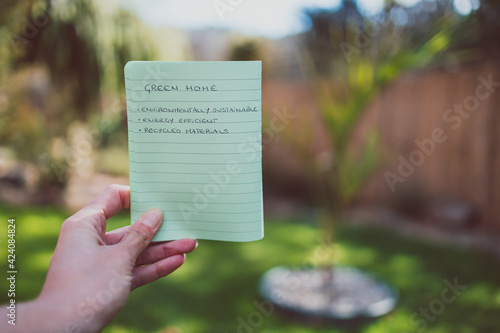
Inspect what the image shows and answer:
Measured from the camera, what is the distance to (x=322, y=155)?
Answer: 6.07 meters

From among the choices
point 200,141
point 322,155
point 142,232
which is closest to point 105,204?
point 142,232

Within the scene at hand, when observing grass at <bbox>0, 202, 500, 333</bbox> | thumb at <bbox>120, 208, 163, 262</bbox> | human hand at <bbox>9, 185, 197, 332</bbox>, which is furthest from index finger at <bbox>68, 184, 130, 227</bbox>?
grass at <bbox>0, 202, 500, 333</bbox>

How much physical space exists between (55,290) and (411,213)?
4824 millimetres

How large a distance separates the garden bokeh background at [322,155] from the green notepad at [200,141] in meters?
1.53

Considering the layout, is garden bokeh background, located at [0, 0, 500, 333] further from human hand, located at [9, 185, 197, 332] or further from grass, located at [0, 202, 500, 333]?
human hand, located at [9, 185, 197, 332]

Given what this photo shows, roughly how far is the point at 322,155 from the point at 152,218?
5.22m

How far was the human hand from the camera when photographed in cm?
89

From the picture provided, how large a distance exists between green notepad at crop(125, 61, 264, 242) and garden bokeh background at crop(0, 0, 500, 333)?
5.02 feet

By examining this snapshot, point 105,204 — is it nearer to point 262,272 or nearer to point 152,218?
point 152,218

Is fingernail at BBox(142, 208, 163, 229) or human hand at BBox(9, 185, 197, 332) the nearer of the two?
human hand at BBox(9, 185, 197, 332)

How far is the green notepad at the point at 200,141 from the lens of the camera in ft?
3.22

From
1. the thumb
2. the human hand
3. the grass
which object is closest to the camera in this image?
the human hand

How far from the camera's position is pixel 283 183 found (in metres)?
6.39

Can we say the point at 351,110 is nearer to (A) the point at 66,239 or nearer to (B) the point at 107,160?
(A) the point at 66,239
